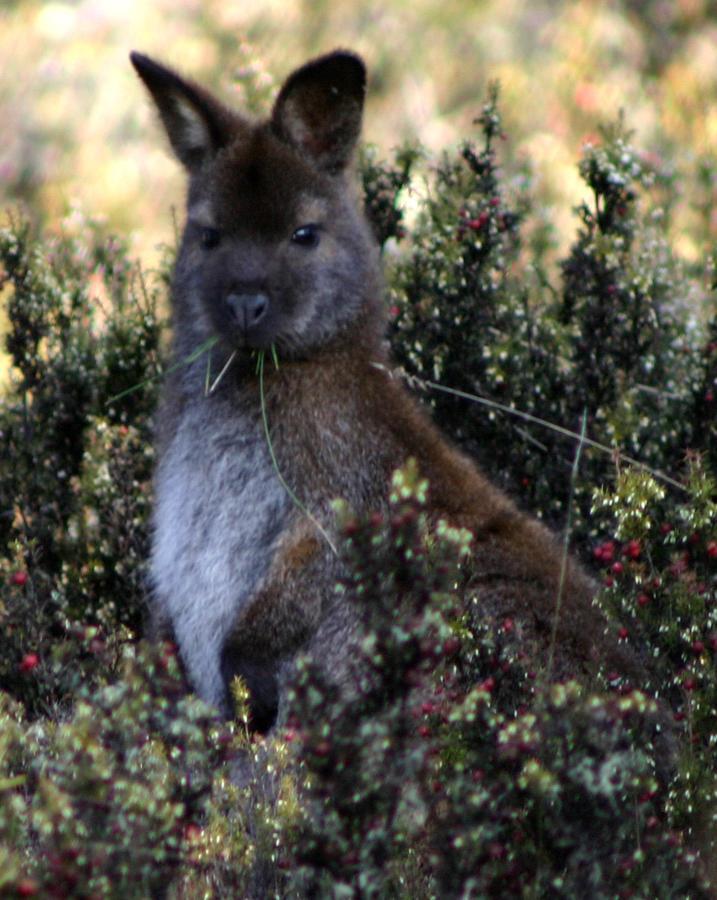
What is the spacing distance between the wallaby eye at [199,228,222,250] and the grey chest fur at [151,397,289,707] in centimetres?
50

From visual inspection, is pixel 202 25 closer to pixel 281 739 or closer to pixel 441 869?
pixel 281 739

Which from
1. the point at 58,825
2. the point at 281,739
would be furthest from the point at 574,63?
the point at 58,825

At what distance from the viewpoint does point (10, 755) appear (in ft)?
12.4

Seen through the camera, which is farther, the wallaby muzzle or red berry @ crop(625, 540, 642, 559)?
the wallaby muzzle

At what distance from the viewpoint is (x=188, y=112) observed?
5.18 meters

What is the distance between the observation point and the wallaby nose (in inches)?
189

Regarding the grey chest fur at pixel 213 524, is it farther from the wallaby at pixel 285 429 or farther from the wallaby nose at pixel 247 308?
the wallaby nose at pixel 247 308

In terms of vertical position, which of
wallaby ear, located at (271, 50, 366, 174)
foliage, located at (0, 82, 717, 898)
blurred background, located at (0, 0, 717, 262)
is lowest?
foliage, located at (0, 82, 717, 898)

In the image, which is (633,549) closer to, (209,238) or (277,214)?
(277,214)

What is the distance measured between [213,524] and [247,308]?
0.71 m

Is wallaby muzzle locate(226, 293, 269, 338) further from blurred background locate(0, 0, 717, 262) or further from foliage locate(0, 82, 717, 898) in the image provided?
blurred background locate(0, 0, 717, 262)

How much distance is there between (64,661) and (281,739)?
1024 millimetres

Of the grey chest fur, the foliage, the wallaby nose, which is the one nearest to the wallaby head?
the wallaby nose

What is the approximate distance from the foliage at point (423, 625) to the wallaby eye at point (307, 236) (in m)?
0.85
